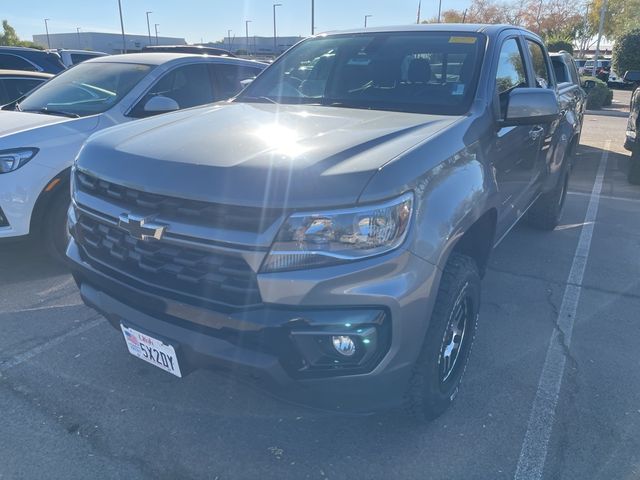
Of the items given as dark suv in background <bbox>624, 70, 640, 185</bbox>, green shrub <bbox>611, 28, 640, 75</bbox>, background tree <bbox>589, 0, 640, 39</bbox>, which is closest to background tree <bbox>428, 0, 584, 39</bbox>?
background tree <bbox>589, 0, 640, 39</bbox>

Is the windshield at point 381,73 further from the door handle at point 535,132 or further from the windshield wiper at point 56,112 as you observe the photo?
the windshield wiper at point 56,112

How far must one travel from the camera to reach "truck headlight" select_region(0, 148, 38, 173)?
3.79 meters

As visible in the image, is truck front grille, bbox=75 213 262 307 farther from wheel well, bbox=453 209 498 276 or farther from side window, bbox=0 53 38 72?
side window, bbox=0 53 38 72

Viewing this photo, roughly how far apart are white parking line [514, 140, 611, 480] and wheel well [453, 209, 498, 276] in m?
0.72

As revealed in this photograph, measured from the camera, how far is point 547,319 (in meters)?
3.64

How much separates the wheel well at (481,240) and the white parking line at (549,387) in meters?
0.72

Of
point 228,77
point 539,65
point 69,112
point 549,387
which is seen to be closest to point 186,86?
point 228,77

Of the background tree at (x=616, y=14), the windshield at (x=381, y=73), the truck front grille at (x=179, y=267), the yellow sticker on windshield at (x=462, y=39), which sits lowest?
the truck front grille at (x=179, y=267)

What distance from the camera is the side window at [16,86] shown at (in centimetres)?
669

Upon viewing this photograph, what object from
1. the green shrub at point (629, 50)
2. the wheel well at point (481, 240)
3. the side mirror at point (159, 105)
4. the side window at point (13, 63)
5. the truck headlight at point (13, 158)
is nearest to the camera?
the wheel well at point (481, 240)

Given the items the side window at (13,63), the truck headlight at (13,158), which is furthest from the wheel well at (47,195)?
the side window at (13,63)

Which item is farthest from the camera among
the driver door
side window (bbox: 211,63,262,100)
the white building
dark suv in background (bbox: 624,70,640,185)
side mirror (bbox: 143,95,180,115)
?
the white building

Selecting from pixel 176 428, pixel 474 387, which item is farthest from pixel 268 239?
pixel 474 387

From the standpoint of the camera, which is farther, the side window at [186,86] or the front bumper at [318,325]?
the side window at [186,86]
